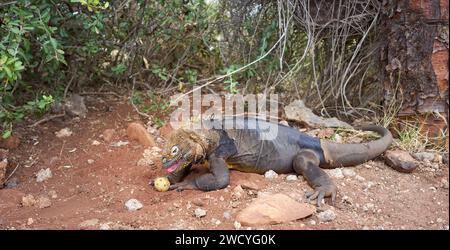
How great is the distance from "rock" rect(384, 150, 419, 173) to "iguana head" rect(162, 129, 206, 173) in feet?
5.21

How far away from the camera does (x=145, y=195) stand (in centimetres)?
399

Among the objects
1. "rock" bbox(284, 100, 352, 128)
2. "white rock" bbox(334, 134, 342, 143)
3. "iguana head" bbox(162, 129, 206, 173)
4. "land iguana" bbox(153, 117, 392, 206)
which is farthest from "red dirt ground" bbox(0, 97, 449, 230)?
"rock" bbox(284, 100, 352, 128)

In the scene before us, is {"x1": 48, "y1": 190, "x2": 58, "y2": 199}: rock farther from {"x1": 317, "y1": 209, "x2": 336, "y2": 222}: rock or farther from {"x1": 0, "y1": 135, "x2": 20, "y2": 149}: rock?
{"x1": 317, "y1": 209, "x2": 336, "y2": 222}: rock

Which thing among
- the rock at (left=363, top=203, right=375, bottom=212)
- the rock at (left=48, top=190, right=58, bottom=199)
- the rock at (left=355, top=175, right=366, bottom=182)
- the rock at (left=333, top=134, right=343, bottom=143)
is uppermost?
the rock at (left=333, top=134, right=343, bottom=143)

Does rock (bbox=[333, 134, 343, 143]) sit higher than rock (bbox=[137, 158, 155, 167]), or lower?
higher

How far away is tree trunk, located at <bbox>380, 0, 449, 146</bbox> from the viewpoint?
436 centimetres

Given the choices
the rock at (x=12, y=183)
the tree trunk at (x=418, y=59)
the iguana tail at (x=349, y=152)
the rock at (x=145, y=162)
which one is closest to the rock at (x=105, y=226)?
the rock at (x=145, y=162)

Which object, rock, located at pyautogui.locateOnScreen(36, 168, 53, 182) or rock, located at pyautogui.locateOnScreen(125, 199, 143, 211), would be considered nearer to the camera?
rock, located at pyautogui.locateOnScreen(125, 199, 143, 211)

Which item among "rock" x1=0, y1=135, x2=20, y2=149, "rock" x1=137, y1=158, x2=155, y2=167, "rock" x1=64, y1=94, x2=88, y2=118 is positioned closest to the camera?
"rock" x1=137, y1=158, x2=155, y2=167

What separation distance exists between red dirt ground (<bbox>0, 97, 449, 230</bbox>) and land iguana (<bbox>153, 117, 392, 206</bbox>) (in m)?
0.12

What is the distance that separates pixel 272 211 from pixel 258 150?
3.54 ft

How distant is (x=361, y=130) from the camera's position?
191 inches

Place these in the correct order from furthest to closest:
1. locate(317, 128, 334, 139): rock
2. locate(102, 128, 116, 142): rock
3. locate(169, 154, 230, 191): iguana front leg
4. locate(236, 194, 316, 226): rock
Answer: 1. locate(102, 128, 116, 142): rock
2. locate(317, 128, 334, 139): rock
3. locate(169, 154, 230, 191): iguana front leg
4. locate(236, 194, 316, 226): rock

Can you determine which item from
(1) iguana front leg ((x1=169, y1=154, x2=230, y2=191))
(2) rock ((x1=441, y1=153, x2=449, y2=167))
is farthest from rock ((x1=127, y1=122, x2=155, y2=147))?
(2) rock ((x1=441, y1=153, x2=449, y2=167))
